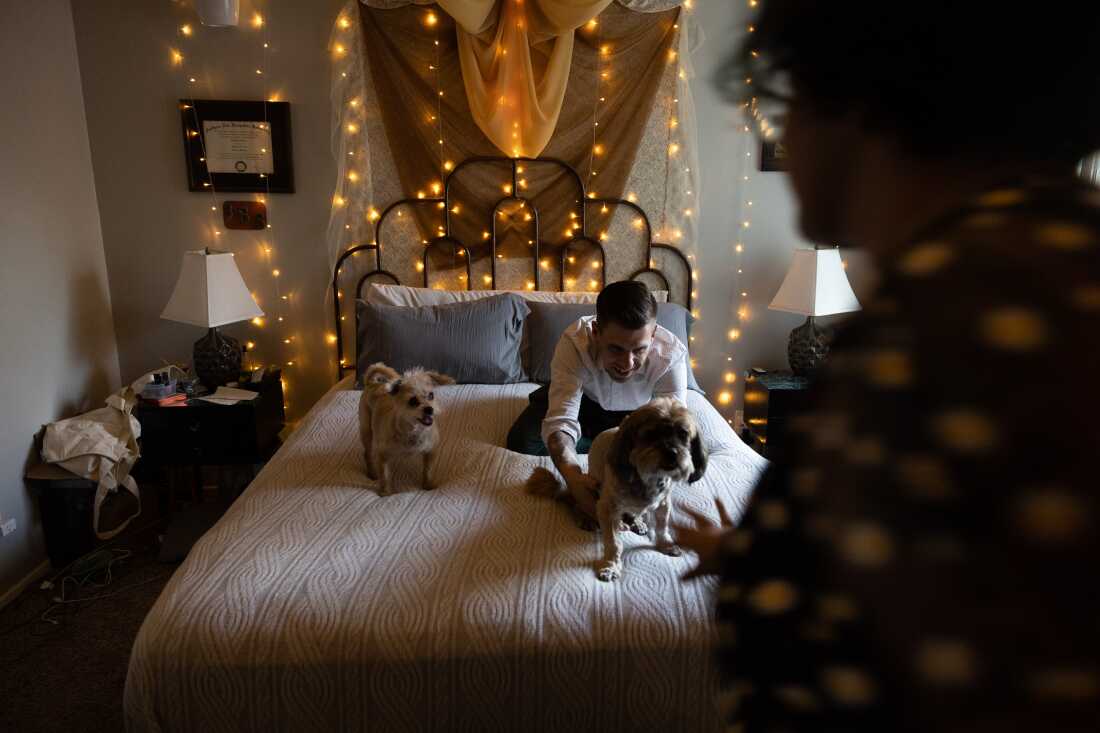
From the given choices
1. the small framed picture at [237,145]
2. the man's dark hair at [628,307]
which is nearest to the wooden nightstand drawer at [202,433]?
the small framed picture at [237,145]

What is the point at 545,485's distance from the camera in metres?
1.92

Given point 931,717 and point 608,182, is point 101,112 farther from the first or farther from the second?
point 931,717

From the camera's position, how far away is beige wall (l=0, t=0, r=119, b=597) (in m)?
2.54

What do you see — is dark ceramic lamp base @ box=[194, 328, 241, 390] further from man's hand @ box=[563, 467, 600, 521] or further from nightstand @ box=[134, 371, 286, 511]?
man's hand @ box=[563, 467, 600, 521]

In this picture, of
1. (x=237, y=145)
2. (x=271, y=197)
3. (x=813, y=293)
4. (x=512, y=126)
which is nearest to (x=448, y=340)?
(x=512, y=126)

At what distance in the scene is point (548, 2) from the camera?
2844 millimetres

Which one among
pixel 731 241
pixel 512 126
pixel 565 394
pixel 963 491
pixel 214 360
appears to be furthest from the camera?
pixel 731 241

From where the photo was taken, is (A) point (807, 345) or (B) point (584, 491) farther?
(A) point (807, 345)

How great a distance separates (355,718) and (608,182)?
8.58 feet

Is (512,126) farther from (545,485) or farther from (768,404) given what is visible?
(545,485)

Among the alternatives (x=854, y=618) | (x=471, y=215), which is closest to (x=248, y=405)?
(x=471, y=215)

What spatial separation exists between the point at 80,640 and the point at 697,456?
218 cm

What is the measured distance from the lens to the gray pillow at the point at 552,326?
292 centimetres

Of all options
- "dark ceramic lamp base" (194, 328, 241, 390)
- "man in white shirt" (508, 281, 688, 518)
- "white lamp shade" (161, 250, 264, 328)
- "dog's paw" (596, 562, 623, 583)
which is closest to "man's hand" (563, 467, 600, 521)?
"man in white shirt" (508, 281, 688, 518)
